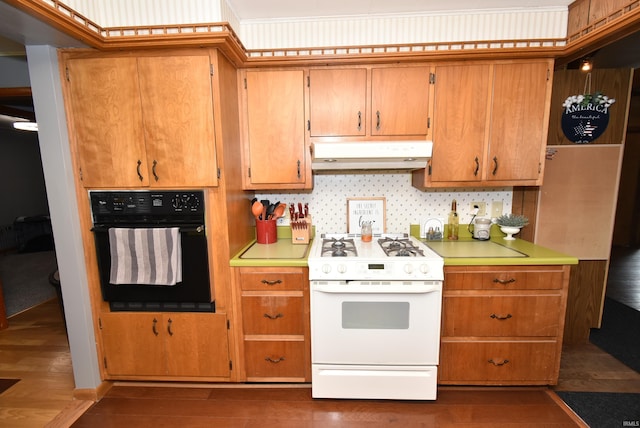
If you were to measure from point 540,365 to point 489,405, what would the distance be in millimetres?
432

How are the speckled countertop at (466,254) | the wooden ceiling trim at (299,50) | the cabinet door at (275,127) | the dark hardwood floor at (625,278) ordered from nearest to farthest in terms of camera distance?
the wooden ceiling trim at (299,50), the speckled countertop at (466,254), the cabinet door at (275,127), the dark hardwood floor at (625,278)

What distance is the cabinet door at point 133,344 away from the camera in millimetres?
1871

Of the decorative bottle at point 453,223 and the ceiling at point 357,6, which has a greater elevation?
the ceiling at point 357,6

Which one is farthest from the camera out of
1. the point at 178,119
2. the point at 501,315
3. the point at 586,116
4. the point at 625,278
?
the point at 625,278

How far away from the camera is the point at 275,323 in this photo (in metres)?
1.87

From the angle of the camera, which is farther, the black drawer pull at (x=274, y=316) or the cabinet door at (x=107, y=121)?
the black drawer pull at (x=274, y=316)

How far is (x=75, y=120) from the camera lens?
1.71m

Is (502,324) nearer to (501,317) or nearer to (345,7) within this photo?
(501,317)

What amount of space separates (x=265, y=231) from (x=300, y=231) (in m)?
0.28

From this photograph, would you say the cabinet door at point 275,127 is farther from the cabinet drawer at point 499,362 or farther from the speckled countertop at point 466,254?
the cabinet drawer at point 499,362

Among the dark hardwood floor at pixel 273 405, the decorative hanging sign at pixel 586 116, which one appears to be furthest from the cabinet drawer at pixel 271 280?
the decorative hanging sign at pixel 586 116

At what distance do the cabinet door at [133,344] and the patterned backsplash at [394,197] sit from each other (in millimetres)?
1324

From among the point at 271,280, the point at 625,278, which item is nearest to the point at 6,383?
the point at 271,280

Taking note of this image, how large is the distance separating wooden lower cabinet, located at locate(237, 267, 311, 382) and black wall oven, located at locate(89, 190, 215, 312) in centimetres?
33
